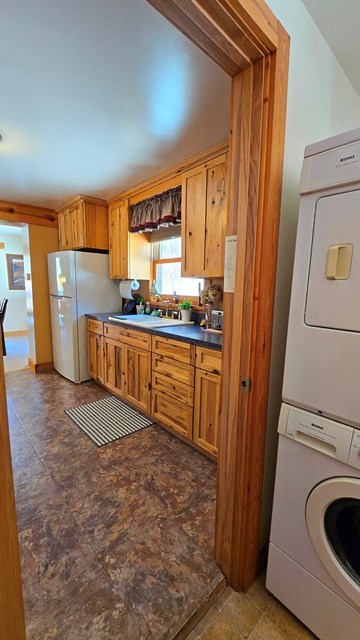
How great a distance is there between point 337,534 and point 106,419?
2.07m

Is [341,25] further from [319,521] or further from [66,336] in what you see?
[66,336]

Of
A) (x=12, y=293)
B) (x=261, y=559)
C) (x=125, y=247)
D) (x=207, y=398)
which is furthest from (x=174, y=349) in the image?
(x=12, y=293)

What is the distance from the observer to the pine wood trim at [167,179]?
199 centimetres

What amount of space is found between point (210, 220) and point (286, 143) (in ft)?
3.57

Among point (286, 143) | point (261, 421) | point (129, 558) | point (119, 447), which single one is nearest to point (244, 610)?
point (129, 558)

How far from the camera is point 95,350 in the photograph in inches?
128

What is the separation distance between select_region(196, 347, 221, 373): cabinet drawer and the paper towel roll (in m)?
1.67

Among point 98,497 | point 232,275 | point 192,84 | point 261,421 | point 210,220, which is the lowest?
point 98,497

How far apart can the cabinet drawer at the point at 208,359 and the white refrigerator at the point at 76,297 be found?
196 cm

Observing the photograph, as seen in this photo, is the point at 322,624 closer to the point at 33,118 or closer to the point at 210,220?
the point at 210,220

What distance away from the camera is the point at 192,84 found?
138 centimetres

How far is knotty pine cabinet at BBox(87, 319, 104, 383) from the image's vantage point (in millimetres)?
3113

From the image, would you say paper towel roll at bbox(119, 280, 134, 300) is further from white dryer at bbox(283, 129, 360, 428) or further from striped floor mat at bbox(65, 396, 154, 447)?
white dryer at bbox(283, 129, 360, 428)

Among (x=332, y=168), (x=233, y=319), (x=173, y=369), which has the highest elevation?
(x=332, y=168)
